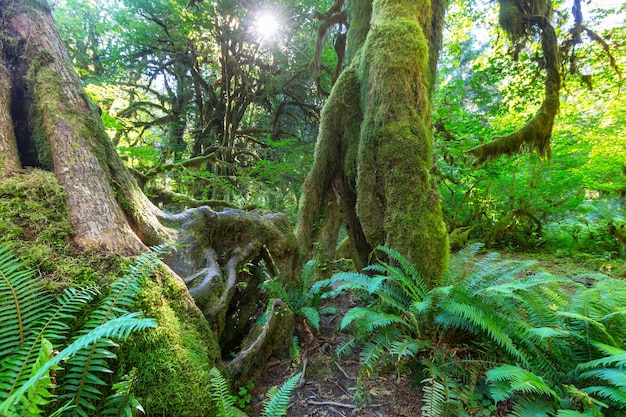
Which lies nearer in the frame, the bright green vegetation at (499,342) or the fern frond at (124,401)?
the fern frond at (124,401)

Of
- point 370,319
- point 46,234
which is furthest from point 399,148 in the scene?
point 46,234

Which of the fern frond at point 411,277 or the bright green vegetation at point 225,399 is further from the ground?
the fern frond at point 411,277

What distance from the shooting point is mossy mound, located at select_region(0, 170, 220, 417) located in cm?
141

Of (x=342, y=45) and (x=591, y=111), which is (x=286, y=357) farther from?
(x=591, y=111)

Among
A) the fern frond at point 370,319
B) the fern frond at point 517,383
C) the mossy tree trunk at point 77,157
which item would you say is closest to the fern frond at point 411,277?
the fern frond at point 370,319

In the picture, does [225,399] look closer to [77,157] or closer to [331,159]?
[77,157]

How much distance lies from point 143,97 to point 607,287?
53.5 ft

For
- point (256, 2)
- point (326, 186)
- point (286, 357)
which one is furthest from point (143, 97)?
point (286, 357)

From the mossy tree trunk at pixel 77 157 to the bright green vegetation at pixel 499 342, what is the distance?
1324mm

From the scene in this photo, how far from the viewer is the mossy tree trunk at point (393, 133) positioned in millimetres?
3037

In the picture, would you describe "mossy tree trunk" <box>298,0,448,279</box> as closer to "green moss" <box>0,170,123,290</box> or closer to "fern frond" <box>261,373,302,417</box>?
"fern frond" <box>261,373,302,417</box>

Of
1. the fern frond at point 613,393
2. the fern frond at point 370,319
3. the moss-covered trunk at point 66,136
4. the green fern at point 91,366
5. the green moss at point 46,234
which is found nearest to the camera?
the green fern at point 91,366

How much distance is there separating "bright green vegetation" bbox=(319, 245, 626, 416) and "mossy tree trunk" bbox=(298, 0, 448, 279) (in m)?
0.43

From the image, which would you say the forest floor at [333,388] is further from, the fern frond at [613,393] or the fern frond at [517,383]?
the fern frond at [613,393]
